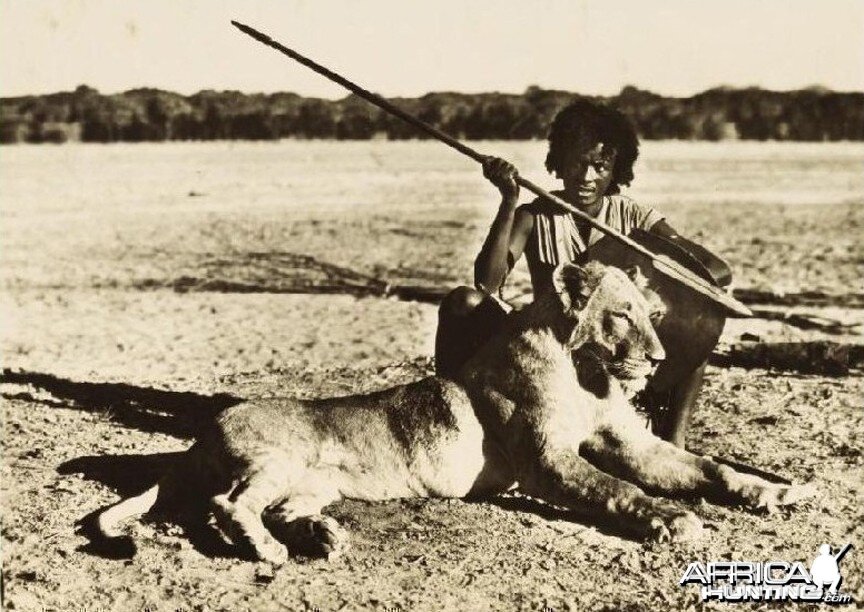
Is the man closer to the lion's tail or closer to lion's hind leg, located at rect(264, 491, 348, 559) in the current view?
lion's hind leg, located at rect(264, 491, 348, 559)

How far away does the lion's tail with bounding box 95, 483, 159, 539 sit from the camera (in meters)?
5.04

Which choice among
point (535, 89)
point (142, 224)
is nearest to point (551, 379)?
point (142, 224)

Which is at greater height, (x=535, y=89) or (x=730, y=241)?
(x=535, y=89)

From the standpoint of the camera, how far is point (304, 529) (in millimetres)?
4922

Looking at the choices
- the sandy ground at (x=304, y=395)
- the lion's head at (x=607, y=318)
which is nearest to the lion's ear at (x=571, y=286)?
the lion's head at (x=607, y=318)

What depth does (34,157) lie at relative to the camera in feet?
69.9

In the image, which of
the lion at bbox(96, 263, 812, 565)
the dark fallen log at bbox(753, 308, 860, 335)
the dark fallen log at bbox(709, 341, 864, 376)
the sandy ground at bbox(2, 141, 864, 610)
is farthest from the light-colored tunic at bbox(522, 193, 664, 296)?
the dark fallen log at bbox(753, 308, 860, 335)

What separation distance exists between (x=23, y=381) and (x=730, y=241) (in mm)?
10055

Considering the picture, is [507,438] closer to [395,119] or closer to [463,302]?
[463,302]

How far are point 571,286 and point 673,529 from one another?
1.10m

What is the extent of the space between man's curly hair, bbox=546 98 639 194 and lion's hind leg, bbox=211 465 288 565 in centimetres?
226

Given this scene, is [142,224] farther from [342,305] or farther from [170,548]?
[170,548]

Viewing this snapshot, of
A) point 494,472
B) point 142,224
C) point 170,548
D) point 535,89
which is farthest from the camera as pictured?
point 535,89

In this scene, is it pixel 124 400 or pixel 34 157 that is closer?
pixel 124 400
